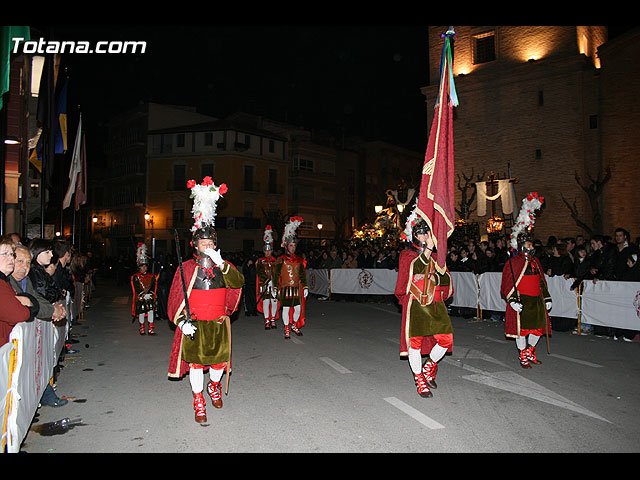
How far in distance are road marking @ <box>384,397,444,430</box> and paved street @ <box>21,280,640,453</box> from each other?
1 cm

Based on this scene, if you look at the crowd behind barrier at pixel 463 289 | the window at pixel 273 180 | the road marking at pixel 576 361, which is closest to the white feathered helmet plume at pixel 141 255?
the crowd behind barrier at pixel 463 289

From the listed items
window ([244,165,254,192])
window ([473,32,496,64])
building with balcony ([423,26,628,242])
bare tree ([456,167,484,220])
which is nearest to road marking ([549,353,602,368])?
bare tree ([456,167,484,220])

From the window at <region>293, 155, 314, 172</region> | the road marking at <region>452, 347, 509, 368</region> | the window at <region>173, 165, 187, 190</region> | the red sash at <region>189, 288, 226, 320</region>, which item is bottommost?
the road marking at <region>452, 347, 509, 368</region>

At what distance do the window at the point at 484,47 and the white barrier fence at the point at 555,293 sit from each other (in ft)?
57.7

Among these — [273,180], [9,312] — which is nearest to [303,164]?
[273,180]

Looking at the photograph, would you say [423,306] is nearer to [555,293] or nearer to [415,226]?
[415,226]

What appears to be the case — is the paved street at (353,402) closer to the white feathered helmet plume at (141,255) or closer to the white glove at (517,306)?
the white glove at (517,306)

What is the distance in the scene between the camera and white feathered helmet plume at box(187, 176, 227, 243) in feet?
18.4

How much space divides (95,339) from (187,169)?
119ft

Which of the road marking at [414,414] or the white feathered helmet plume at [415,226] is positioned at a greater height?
the white feathered helmet plume at [415,226]

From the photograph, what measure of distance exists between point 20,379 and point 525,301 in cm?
677

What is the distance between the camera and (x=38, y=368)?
5.00 meters

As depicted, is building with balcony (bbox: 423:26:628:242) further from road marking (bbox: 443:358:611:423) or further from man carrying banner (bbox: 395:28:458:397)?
man carrying banner (bbox: 395:28:458:397)

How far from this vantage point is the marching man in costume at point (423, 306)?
6043 millimetres
